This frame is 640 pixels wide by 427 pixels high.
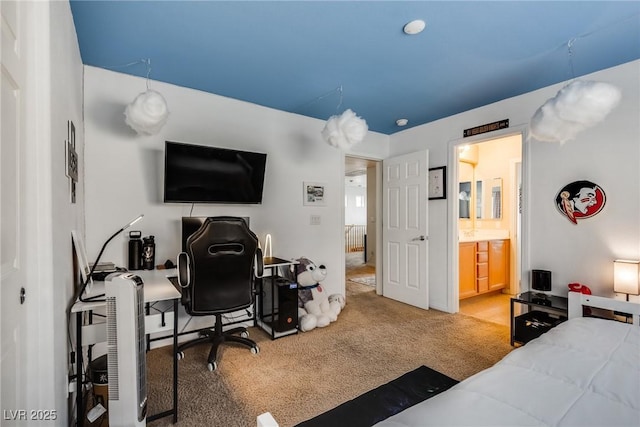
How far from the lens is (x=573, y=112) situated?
6.42 feet

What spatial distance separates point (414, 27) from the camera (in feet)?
6.47

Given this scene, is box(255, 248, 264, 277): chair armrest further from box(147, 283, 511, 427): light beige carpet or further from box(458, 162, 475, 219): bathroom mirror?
box(458, 162, 475, 219): bathroom mirror

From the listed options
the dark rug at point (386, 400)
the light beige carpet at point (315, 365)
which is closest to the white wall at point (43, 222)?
the light beige carpet at point (315, 365)

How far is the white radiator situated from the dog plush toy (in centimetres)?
192

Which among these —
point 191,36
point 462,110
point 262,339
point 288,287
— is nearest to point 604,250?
point 462,110

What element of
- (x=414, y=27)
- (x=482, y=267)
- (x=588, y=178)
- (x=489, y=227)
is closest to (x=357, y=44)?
(x=414, y=27)

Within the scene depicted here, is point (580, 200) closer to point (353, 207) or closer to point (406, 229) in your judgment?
point (406, 229)

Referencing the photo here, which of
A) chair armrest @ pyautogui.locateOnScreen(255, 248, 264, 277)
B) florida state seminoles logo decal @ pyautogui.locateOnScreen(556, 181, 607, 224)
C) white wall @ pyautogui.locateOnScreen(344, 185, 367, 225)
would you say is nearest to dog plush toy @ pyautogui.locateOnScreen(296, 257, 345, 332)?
chair armrest @ pyautogui.locateOnScreen(255, 248, 264, 277)

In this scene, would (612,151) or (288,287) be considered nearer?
(612,151)

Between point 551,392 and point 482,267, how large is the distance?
3.67 m

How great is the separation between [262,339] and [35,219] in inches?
87.6

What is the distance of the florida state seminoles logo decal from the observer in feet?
8.57

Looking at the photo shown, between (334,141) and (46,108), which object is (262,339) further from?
(46,108)

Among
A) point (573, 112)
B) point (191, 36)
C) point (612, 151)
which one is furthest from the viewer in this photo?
point (612, 151)
